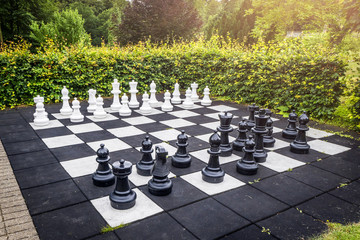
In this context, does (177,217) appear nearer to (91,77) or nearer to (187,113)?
(187,113)

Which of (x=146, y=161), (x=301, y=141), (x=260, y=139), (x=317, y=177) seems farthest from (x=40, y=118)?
(x=317, y=177)

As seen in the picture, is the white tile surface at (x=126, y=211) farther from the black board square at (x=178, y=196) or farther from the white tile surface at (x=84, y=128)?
the white tile surface at (x=84, y=128)

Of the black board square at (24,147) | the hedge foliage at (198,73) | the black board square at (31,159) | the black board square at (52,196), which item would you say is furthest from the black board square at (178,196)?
the hedge foliage at (198,73)

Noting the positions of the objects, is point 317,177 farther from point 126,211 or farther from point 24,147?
point 24,147

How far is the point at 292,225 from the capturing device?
229 cm

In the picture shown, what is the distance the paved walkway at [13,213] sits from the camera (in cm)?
211

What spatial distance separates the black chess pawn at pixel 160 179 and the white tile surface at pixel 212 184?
14.5 inches

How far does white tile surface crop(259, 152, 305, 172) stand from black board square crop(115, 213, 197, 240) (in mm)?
1672

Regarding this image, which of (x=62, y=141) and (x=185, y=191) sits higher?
(x=185, y=191)

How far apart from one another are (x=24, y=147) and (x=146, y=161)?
1964 mm

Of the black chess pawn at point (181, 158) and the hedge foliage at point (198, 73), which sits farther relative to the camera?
the hedge foliage at point (198, 73)

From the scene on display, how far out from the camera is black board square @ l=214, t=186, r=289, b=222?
2453 mm

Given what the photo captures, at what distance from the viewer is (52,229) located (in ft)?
7.12

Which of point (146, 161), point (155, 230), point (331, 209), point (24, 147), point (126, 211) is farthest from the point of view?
point (24, 147)
